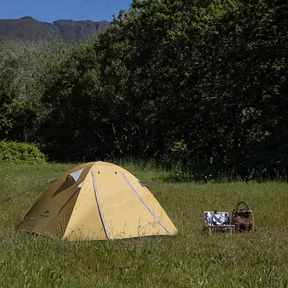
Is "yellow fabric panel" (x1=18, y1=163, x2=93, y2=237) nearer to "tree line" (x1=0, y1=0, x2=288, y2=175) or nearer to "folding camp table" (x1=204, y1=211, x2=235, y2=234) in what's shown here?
"folding camp table" (x1=204, y1=211, x2=235, y2=234)

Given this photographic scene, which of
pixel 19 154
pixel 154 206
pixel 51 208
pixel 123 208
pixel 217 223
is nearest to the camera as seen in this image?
pixel 123 208

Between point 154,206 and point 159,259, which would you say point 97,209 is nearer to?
point 154,206

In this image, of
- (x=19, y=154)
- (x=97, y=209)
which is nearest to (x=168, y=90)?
(x=19, y=154)

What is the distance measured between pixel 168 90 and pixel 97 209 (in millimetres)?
17401

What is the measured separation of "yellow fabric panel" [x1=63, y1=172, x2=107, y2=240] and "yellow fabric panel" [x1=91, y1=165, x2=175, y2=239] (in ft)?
0.44

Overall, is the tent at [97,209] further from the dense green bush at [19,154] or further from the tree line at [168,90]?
the dense green bush at [19,154]

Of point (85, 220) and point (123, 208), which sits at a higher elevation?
point (123, 208)

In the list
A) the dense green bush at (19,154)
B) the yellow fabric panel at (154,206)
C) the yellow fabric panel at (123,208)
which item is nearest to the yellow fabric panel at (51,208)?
the yellow fabric panel at (123,208)

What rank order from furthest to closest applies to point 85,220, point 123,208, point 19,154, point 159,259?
1. point 19,154
2. point 123,208
3. point 85,220
4. point 159,259

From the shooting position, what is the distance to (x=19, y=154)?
918 inches

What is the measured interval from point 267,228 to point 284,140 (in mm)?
7886

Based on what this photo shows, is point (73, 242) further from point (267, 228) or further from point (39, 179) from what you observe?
point (39, 179)

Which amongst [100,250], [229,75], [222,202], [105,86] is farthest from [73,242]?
[105,86]

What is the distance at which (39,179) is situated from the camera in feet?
50.0
